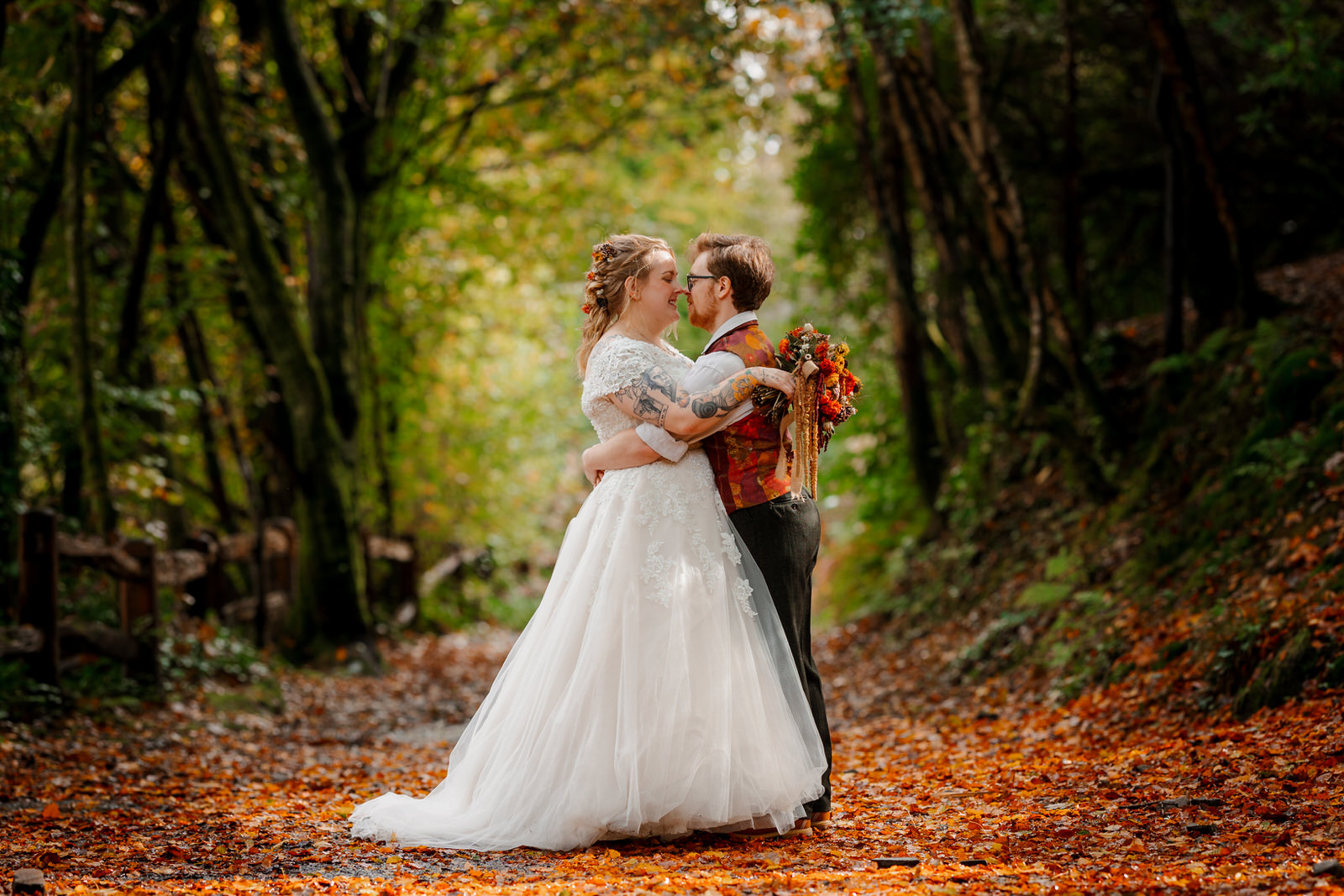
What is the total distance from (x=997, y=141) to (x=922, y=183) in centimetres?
185

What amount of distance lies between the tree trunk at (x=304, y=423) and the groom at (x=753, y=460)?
21.5ft

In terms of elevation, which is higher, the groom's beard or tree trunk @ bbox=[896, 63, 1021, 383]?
tree trunk @ bbox=[896, 63, 1021, 383]

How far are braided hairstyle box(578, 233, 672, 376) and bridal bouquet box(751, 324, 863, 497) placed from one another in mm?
701

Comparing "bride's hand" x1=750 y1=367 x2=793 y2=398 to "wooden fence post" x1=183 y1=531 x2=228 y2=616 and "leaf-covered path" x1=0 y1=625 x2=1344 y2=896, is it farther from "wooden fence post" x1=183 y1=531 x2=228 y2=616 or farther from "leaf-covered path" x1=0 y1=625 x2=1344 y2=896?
"wooden fence post" x1=183 y1=531 x2=228 y2=616

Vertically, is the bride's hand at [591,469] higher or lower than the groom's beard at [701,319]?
lower

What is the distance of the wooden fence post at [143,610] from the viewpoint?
735 cm

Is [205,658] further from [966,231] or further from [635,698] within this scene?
[966,231]

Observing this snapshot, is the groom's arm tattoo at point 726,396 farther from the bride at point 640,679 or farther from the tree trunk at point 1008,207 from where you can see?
the tree trunk at point 1008,207

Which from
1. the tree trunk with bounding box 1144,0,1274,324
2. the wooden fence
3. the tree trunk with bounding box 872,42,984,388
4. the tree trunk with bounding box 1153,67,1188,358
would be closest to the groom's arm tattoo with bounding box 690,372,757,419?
the wooden fence

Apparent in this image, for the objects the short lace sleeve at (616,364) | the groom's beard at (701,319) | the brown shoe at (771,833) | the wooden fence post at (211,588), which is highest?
the groom's beard at (701,319)

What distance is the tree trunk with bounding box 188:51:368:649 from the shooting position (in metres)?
9.59

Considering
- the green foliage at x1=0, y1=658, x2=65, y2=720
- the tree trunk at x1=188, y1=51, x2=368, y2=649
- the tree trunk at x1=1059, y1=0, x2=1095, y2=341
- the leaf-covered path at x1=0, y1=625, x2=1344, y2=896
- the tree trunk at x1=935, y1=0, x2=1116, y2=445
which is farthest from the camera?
the tree trunk at x1=188, y1=51, x2=368, y2=649

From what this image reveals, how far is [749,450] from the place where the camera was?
4.35m

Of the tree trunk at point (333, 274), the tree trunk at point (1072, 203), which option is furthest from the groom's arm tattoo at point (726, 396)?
the tree trunk at point (333, 274)
